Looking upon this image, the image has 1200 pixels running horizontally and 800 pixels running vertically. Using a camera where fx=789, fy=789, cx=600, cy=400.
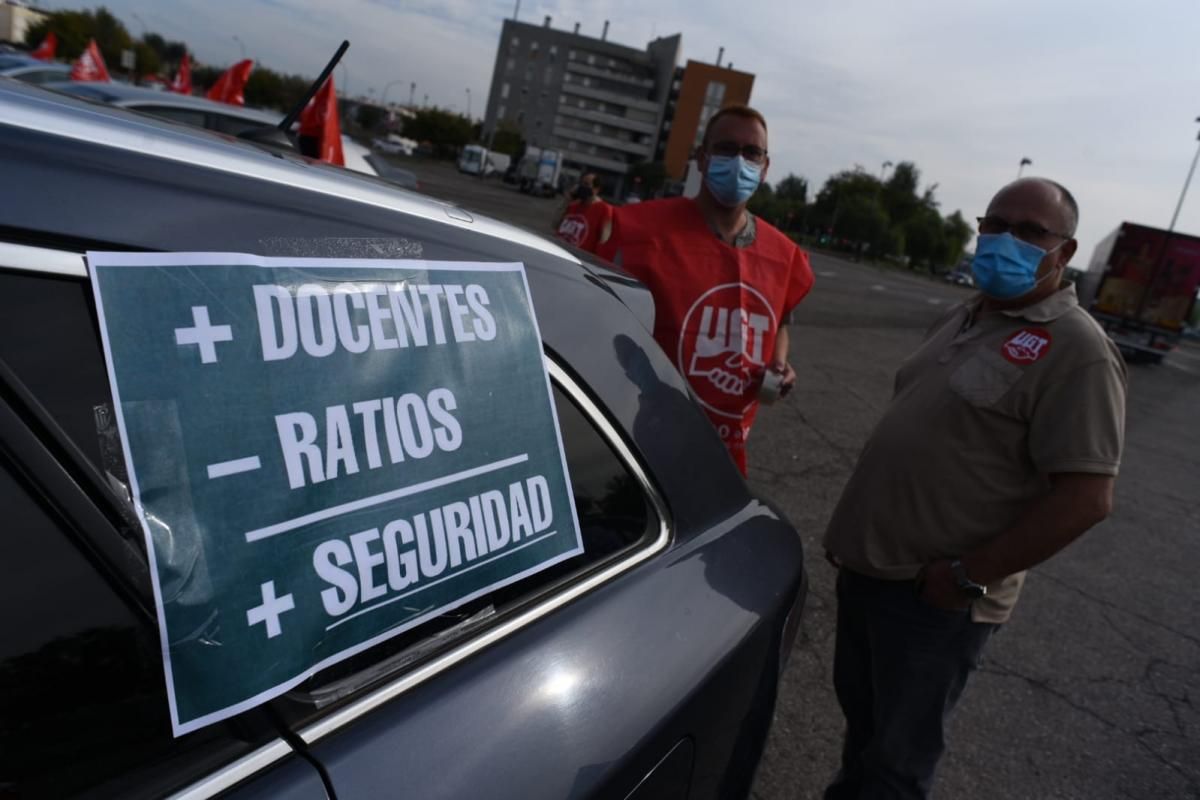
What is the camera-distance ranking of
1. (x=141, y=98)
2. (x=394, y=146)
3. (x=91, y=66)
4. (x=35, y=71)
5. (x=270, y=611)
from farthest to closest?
1. (x=394, y=146)
2. (x=91, y=66)
3. (x=35, y=71)
4. (x=141, y=98)
5. (x=270, y=611)

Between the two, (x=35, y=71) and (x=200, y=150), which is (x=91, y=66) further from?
(x=200, y=150)

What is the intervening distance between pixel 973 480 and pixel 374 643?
1.59 metres

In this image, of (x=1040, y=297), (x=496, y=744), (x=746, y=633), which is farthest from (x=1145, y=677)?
(x=496, y=744)

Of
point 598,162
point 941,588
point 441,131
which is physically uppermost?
point 598,162

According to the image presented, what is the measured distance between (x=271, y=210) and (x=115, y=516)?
39 centimetres

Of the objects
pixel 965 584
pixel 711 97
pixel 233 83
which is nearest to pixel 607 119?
pixel 711 97

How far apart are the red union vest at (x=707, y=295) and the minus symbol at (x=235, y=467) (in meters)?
1.82

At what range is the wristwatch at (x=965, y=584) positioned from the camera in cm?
191

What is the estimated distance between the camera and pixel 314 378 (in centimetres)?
89

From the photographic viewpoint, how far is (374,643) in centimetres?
93

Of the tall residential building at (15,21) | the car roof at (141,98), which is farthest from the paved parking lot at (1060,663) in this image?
the tall residential building at (15,21)

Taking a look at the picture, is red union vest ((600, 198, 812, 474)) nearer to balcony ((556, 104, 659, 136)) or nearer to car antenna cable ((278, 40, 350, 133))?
car antenna cable ((278, 40, 350, 133))

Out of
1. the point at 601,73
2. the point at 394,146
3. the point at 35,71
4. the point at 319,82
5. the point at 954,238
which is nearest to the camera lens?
the point at 319,82

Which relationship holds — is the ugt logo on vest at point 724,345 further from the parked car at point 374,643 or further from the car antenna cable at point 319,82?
the car antenna cable at point 319,82
